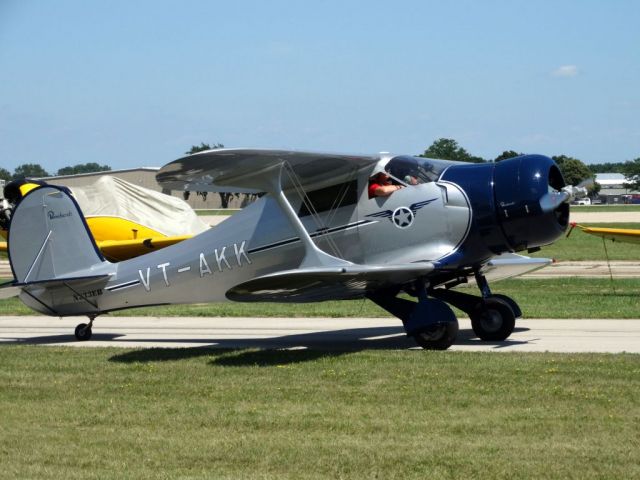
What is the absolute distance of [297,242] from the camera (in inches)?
508

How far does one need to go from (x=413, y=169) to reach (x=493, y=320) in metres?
2.53

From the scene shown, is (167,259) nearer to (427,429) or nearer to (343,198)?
(343,198)

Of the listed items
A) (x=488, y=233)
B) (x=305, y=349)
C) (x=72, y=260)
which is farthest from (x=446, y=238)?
(x=72, y=260)

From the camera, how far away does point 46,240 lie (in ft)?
46.8

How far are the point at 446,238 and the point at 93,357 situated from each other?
4.71 m

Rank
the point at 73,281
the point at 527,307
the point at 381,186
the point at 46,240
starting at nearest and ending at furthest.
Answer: the point at 381,186
the point at 46,240
the point at 73,281
the point at 527,307

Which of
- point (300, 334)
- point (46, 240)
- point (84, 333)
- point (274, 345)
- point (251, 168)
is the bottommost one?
point (300, 334)

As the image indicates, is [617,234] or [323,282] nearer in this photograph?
[323,282]

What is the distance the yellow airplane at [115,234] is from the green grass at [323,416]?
12285 mm

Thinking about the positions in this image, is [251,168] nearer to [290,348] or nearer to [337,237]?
[337,237]

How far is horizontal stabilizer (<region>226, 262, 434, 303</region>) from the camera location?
11.5 metres

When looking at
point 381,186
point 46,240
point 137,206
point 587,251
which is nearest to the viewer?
point 381,186

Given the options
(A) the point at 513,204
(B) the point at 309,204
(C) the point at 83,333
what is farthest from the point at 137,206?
(A) the point at 513,204

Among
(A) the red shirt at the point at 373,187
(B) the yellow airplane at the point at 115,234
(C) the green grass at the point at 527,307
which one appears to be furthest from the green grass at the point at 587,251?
(A) the red shirt at the point at 373,187
